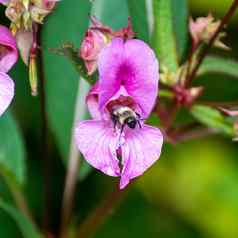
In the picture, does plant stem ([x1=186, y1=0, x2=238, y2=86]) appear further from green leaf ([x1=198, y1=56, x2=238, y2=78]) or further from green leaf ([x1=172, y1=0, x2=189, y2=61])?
green leaf ([x1=172, y1=0, x2=189, y2=61])

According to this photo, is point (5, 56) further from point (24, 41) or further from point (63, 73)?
point (63, 73)

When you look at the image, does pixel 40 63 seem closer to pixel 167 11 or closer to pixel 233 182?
pixel 167 11

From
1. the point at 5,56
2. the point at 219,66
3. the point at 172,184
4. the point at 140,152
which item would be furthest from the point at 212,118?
the point at 172,184

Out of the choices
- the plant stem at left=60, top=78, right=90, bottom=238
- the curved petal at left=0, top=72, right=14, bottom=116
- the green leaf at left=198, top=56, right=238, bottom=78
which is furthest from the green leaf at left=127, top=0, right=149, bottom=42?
the curved petal at left=0, top=72, right=14, bottom=116

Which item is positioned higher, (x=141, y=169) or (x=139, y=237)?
(x=141, y=169)

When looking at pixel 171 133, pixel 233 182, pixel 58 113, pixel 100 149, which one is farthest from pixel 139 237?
pixel 100 149

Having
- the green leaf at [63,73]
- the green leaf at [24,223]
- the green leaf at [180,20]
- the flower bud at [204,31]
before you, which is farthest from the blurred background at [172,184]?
the flower bud at [204,31]

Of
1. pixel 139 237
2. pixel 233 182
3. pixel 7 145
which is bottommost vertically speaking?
pixel 139 237
